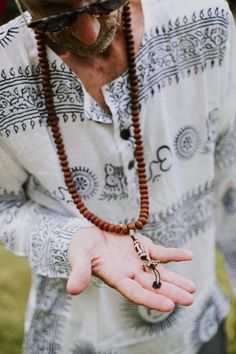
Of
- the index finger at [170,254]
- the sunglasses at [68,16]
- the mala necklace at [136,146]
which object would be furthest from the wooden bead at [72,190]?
the sunglasses at [68,16]

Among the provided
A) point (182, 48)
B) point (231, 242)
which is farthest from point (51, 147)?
point (231, 242)

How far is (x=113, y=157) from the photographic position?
4.46 feet

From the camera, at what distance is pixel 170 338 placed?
59.9 inches

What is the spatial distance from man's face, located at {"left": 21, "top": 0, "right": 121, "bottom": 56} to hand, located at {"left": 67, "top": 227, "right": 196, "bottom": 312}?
1.15ft

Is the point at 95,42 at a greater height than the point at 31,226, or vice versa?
the point at 95,42

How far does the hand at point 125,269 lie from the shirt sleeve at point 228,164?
0.39 meters

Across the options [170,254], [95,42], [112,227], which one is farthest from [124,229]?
[95,42]

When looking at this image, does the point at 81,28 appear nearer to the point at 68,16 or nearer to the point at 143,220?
the point at 68,16

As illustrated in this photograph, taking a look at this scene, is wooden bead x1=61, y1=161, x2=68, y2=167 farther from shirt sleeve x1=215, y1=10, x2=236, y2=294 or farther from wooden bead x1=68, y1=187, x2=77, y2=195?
shirt sleeve x1=215, y1=10, x2=236, y2=294

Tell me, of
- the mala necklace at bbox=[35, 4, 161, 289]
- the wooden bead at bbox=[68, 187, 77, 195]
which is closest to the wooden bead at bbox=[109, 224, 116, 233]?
the mala necklace at bbox=[35, 4, 161, 289]

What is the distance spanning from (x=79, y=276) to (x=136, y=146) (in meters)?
0.37

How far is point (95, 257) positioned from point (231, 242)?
60cm

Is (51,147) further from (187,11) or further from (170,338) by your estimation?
(170,338)

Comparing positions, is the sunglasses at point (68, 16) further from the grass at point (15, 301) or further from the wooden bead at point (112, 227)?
the grass at point (15, 301)
